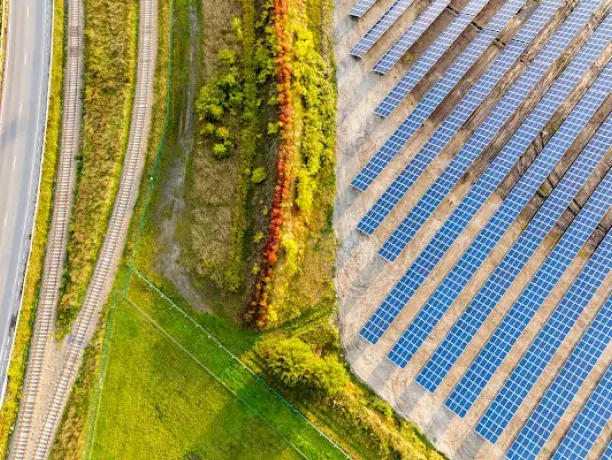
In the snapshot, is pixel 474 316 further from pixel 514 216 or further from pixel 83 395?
pixel 83 395

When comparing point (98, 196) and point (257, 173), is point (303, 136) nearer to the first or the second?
point (257, 173)

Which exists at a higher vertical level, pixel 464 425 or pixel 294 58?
pixel 294 58

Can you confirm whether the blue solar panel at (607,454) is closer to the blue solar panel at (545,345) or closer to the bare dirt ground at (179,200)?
the blue solar panel at (545,345)

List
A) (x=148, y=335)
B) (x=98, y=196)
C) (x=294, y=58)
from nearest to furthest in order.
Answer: (x=148, y=335) < (x=98, y=196) < (x=294, y=58)

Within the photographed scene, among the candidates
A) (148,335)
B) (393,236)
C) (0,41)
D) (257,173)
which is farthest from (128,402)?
(0,41)

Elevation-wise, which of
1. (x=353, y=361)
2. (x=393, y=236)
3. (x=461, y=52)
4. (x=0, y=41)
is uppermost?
(x=0, y=41)

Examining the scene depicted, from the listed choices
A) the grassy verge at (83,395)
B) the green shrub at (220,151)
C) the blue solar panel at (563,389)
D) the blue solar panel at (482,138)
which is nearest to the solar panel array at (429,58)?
the blue solar panel at (482,138)
